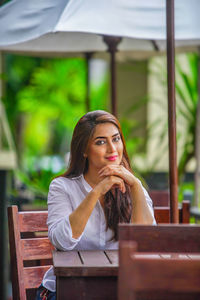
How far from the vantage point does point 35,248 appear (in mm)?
2799

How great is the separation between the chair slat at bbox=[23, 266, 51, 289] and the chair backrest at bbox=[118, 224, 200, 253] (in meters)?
0.92

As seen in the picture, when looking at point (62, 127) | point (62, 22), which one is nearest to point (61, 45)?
point (62, 22)

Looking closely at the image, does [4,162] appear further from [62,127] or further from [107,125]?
[62,127]

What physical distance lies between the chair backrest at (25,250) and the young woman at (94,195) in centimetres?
17

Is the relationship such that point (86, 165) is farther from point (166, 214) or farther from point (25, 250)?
point (166, 214)

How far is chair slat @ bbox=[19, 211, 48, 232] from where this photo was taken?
9.15 feet

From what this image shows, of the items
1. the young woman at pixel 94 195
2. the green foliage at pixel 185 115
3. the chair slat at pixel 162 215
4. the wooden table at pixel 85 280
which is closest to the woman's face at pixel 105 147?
the young woman at pixel 94 195

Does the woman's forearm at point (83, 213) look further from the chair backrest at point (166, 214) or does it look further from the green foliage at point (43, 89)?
the green foliage at point (43, 89)

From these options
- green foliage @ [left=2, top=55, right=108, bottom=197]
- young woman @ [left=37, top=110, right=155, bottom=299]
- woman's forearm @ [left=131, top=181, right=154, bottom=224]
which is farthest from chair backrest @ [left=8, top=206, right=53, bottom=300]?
green foliage @ [left=2, top=55, right=108, bottom=197]

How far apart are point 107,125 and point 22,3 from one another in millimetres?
1091

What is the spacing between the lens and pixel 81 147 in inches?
104

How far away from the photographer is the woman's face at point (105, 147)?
2.55 m

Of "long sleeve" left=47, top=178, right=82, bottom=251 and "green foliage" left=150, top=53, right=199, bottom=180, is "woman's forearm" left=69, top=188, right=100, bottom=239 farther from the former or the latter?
Answer: "green foliage" left=150, top=53, right=199, bottom=180

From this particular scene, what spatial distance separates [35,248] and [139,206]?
0.59 m
